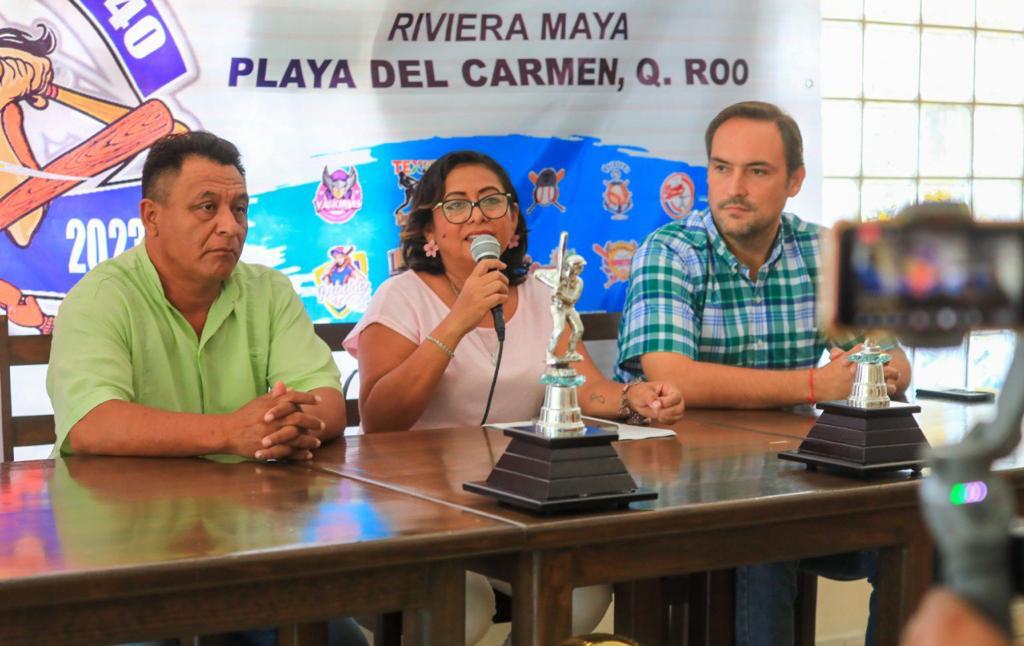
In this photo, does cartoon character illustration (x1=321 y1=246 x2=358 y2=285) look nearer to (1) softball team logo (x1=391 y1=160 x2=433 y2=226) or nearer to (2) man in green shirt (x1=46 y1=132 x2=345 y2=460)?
(1) softball team logo (x1=391 y1=160 x2=433 y2=226)

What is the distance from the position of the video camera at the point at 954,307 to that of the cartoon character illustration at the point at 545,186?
281cm

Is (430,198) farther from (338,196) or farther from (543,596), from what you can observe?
(543,596)

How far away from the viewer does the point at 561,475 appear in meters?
1.46

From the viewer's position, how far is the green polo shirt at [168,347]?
1963mm

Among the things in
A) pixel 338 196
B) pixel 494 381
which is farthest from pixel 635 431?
pixel 338 196

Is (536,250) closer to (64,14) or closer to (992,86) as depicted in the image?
(64,14)

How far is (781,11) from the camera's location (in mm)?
3496

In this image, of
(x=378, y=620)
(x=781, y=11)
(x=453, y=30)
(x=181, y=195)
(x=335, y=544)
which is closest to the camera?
(x=335, y=544)

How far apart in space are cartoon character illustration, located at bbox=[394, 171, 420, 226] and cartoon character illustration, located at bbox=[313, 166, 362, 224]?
0.34 feet

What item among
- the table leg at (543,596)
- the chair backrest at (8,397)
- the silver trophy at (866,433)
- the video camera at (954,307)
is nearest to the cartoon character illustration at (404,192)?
the chair backrest at (8,397)

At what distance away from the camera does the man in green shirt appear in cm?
189

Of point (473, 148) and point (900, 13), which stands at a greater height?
point (900, 13)

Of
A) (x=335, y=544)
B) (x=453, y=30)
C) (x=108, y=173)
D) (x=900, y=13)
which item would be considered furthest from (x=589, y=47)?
(x=335, y=544)

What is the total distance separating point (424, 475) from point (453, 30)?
5.50ft
